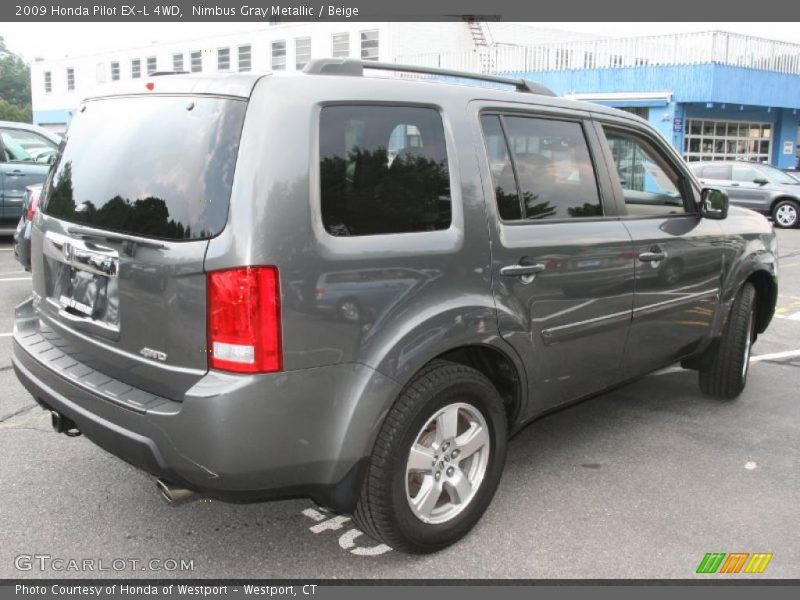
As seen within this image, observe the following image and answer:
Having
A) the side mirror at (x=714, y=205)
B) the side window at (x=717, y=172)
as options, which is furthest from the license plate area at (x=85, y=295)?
the side window at (x=717, y=172)

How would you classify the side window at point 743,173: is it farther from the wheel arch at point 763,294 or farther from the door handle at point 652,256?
the door handle at point 652,256

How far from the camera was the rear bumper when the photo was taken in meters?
2.51

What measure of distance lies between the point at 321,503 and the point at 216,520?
815 millimetres

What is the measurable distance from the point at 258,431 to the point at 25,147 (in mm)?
10520

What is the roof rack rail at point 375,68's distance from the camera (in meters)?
2.93

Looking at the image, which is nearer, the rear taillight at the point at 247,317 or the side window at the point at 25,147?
the rear taillight at the point at 247,317

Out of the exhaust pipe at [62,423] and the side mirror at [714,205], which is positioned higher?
the side mirror at [714,205]

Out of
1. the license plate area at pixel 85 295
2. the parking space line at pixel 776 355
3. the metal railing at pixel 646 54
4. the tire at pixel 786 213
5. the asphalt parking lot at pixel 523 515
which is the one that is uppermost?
the metal railing at pixel 646 54

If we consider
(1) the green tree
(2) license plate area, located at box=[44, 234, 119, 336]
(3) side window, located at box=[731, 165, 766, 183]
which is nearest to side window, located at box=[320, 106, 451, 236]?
(2) license plate area, located at box=[44, 234, 119, 336]

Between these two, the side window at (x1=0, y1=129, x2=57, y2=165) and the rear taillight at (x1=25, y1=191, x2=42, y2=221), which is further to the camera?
the side window at (x1=0, y1=129, x2=57, y2=165)

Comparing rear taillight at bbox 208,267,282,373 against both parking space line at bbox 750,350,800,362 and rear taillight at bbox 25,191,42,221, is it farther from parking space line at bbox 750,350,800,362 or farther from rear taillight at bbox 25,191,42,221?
rear taillight at bbox 25,191,42,221

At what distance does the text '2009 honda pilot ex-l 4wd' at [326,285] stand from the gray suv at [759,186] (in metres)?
15.6

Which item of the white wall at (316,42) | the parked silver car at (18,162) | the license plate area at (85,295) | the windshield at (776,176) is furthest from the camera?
the white wall at (316,42)

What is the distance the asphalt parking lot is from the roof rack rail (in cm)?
190
